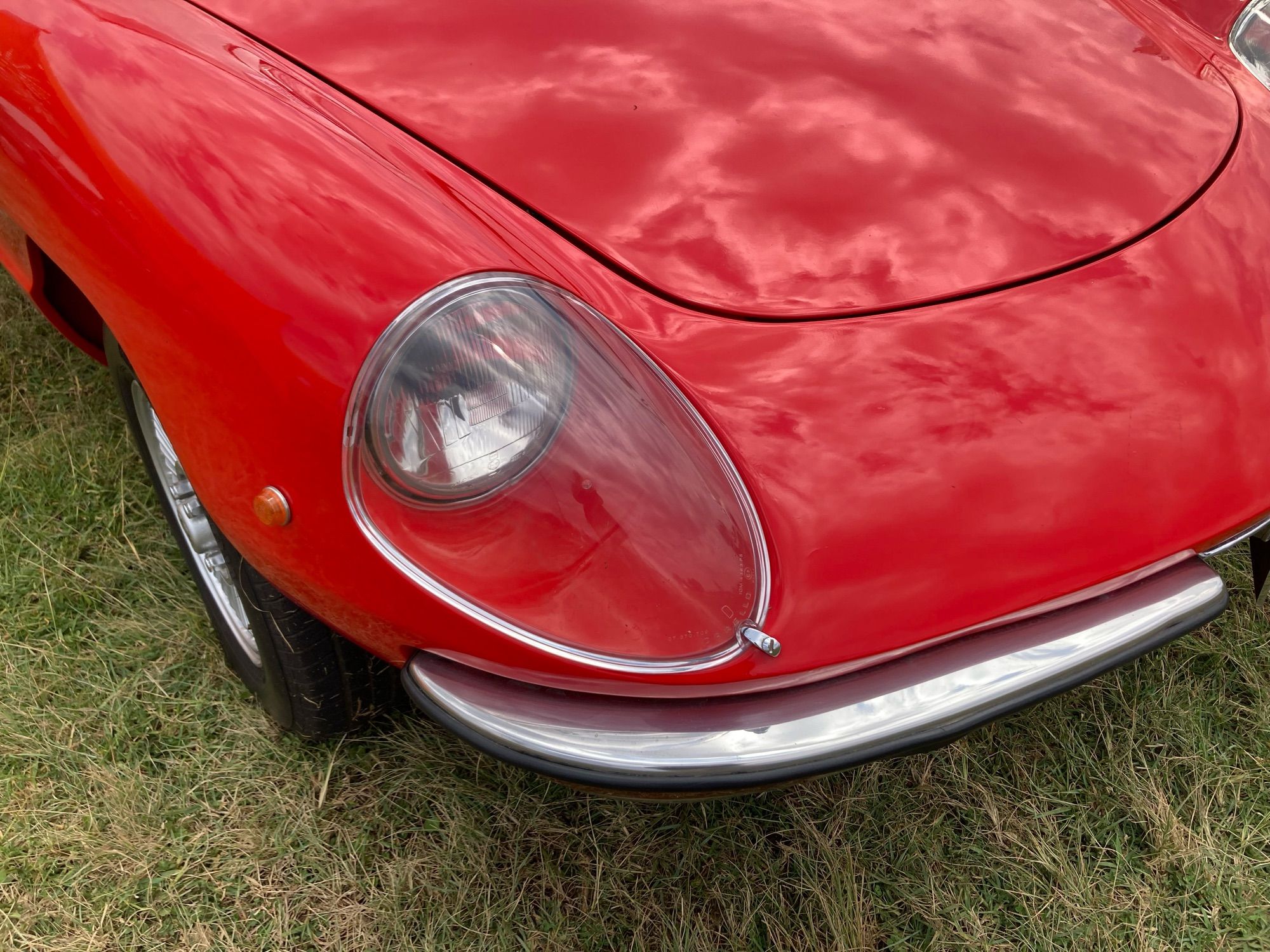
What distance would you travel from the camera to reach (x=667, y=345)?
116 centimetres

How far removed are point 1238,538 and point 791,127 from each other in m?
0.79

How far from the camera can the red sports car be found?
3.52ft

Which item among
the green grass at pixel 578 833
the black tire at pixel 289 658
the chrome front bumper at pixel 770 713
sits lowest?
the green grass at pixel 578 833

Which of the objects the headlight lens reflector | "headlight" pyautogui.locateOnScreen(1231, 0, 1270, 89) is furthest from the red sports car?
"headlight" pyautogui.locateOnScreen(1231, 0, 1270, 89)

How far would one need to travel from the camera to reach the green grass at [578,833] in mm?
1540

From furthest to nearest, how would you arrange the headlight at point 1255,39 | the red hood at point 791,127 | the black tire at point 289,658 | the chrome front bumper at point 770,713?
the headlight at point 1255,39 → the black tire at point 289,658 → the red hood at point 791,127 → the chrome front bumper at point 770,713

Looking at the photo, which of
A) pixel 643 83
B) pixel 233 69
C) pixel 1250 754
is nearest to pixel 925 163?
pixel 643 83

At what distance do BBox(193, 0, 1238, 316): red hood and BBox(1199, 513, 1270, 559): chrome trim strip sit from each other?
402 millimetres

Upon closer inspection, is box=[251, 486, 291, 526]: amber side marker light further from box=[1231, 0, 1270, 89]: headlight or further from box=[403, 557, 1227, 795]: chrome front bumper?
box=[1231, 0, 1270, 89]: headlight

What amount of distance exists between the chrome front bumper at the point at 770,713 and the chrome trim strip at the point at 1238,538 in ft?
0.65

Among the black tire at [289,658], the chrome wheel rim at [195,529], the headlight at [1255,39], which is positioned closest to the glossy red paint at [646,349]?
the black tire at [289,658]

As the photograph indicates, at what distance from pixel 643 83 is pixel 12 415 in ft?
5.97

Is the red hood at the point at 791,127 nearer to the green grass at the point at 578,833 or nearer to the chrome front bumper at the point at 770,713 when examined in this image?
the chrome front bumper at the point at 770,713

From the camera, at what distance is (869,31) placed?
1515 mm
